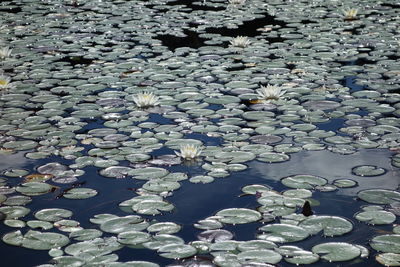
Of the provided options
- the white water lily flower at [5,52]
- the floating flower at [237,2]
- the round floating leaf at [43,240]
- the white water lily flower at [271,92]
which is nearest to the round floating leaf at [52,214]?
the round floating leaf at [43,240]

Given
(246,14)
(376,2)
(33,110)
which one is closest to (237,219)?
(33,110)

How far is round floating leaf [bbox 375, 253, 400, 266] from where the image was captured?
2.95 m

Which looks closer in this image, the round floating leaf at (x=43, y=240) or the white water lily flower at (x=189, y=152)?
the round floating leaf at (x=43, y=240)

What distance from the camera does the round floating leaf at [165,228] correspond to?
3.27 meters

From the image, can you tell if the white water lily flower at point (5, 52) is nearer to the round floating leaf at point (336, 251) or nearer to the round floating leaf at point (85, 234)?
the round floating leaf at point (85, 234)

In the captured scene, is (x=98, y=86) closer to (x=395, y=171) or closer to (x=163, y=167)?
(x=163, y=167)

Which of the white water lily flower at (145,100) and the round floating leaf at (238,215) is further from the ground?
the white water lily flower at (145,100)

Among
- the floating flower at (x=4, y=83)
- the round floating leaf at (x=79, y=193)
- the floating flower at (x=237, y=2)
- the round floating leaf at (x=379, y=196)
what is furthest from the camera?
the floating flower at (x=237, y=2)

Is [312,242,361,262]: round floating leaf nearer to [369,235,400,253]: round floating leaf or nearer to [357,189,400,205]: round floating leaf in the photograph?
[369,235,400,253]: round floating leaf

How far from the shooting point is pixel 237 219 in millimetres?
3381

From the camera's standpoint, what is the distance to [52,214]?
3.47m

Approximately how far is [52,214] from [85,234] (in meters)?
0.33

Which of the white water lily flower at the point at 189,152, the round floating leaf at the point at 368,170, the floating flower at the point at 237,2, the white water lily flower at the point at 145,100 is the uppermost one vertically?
the floating flower at the point at 237,2

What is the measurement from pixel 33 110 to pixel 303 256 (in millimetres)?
2863
